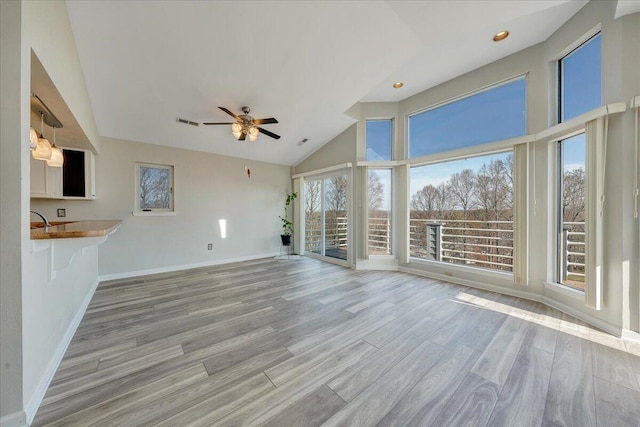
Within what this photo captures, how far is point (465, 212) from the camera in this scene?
3818 millimetres

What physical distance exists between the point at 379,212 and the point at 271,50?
3.25 m

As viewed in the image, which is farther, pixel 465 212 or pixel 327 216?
pixel 327 216

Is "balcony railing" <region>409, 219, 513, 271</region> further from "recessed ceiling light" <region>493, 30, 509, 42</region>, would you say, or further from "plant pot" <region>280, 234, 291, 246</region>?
"plant pot" <region>280, 234, 291, 246</region>

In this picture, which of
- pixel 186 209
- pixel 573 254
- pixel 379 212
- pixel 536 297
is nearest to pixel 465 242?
pixel 536 297

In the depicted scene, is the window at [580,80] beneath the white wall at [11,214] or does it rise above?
above

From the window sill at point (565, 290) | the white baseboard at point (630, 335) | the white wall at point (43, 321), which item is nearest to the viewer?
the white wall at point (43, 321)

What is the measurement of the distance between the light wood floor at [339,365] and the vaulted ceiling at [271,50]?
9.23ft

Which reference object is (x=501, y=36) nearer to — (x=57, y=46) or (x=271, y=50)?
(x=271, y=50)

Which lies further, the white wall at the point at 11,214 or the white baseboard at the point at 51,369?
the white baseboard at the point at 51,369

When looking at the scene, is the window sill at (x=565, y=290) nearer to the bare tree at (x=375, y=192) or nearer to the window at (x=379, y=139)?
the bare tree at (x=375, y=192)

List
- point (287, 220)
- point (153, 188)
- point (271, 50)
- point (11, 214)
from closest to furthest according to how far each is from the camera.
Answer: point (11, 214) < point (271, 50) < point (153, 188) < point (287, 220)

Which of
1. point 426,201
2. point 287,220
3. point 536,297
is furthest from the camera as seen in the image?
point 287,220

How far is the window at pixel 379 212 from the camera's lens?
462cm

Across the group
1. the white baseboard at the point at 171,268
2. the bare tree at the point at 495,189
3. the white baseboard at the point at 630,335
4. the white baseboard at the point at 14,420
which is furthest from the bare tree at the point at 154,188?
the white baseboard at the point at 630,335
